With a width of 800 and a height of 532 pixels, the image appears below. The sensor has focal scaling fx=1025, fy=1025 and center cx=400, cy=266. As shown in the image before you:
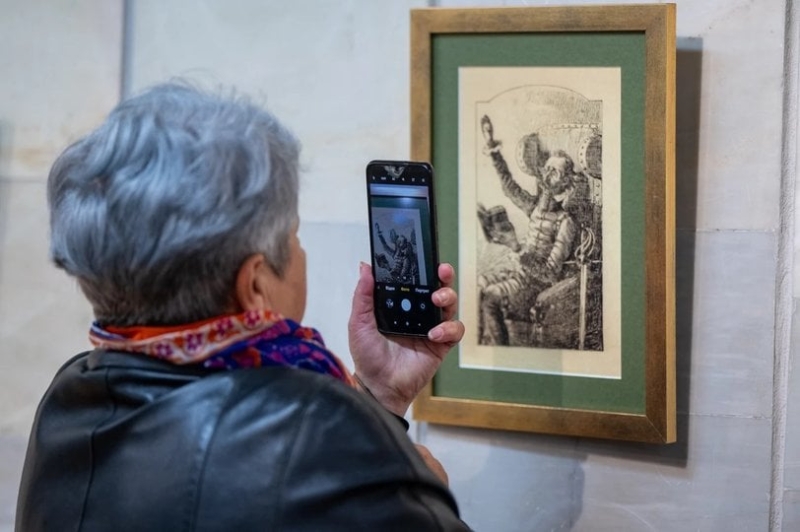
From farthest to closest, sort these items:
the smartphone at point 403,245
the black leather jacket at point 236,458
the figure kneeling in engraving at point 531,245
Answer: the figure kneeling in engraving at point 531,245
the smartphone at point 403,245
the black leather jacket at point 236,458

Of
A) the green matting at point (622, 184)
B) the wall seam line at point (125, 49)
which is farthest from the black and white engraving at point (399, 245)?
the wall seam line at point (125, 49)

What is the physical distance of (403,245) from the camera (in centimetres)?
110

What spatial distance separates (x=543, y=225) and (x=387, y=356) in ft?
0.78

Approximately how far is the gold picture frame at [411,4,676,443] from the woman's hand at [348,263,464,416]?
10cm

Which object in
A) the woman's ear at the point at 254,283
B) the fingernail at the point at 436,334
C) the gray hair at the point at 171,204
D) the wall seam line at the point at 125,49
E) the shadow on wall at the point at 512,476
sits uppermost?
the wall seam line at the point at 125,49

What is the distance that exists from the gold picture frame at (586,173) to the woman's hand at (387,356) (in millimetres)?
103

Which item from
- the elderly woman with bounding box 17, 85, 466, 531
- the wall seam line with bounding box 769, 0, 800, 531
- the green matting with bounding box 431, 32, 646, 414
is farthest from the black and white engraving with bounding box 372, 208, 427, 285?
the wall seam line with bounding box 769, 0, 800, 531

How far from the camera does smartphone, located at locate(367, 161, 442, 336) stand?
3.56 ft

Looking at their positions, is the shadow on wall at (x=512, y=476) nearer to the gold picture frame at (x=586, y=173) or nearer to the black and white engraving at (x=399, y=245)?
the gold picture frame at (x=586, y=173)

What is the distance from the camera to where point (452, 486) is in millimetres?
1296

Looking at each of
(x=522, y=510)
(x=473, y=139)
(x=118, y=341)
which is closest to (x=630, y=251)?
(x=473, y=139)

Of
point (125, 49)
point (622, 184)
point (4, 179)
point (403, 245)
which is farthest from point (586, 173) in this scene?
point (4, 179)

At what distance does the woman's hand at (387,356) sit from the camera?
1.15 m

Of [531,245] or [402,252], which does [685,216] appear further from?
[402,252]
